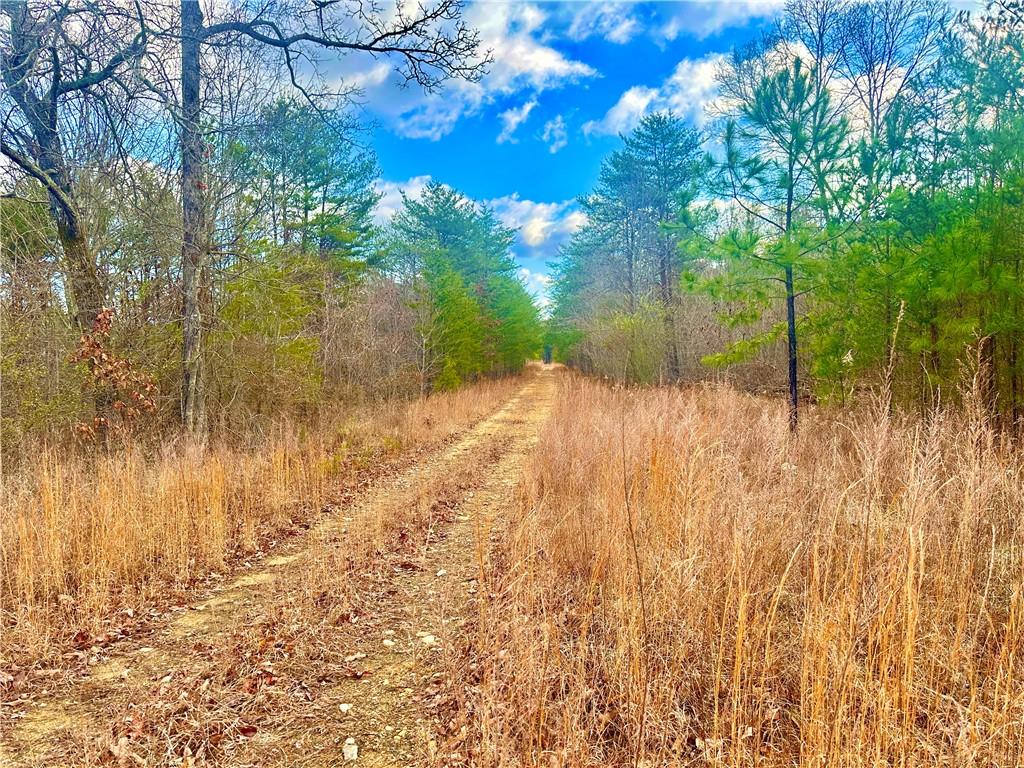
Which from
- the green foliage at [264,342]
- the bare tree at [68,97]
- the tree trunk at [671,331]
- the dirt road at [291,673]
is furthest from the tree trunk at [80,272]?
the tree trunk at [671,331]

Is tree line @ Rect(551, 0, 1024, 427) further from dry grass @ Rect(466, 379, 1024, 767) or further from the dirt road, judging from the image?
the dirt road

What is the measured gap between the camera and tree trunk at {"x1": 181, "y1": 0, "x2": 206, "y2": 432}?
6.92m

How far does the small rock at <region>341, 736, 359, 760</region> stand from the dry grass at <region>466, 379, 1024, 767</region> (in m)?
0.59

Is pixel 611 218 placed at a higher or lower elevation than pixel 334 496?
higher

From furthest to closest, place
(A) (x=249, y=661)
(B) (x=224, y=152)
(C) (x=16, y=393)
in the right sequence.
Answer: (B) (x=224, y=152) → (C) (x=16, y=393) → (A) (x=249, y=661)

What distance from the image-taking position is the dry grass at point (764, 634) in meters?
1.95

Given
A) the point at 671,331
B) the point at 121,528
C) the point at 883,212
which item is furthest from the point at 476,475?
the point at 671,331

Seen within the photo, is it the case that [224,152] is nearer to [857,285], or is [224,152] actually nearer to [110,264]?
[110,264]

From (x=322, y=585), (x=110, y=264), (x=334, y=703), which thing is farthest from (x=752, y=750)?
(x=110, y=264)

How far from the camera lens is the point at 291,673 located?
2.85 metres

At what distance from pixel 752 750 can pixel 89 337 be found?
745cm

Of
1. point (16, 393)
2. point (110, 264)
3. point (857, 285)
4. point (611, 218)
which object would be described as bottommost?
point (16, 393)

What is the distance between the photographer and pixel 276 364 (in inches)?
368

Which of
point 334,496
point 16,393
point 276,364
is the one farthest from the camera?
point 276,364
